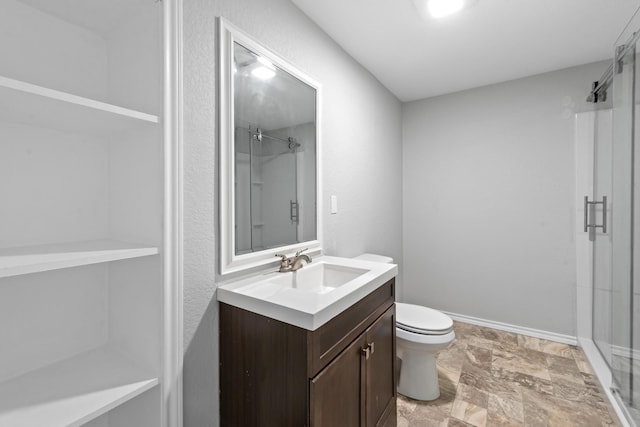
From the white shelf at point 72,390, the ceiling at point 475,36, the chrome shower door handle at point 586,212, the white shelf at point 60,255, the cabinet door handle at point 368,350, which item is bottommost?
the cabinet door handle at point 368,350

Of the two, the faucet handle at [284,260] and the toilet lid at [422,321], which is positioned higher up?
the faucet handle at [284,260]

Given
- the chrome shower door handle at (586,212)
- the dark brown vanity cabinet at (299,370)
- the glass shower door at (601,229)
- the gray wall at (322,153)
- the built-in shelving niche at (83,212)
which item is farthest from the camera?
the chrome shower door handle at (586,212)

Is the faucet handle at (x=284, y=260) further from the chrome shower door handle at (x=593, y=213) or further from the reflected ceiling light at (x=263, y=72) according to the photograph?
the chrome shower door handle at (x=593, y=213)

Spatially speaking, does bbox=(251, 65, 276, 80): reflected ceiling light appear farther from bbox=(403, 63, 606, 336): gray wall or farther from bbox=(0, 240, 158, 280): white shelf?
bbox=(403, 63, 606, 336): gray wall

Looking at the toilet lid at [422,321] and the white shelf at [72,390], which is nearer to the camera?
the white shelf at [72,390]

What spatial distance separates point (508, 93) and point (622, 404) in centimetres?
245

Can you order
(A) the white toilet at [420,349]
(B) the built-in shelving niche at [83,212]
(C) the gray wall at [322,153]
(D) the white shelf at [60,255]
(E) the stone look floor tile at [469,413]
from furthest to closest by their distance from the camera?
1. (A) the white toilet at [420,349]
2. (E) the stone look floor tile at [469,413]
3. (C) the gray wall at [322,153]
4. (B) the built-in shelving niche at [83,212]
5. (D) the white shelf at [60,255]

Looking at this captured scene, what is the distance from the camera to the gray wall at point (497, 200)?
8.27 ft

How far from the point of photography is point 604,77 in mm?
2129

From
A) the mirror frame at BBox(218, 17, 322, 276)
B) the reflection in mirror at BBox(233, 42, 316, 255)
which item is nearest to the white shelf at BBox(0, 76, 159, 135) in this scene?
the mirror frame at BBox(218, 17, 322, 276)

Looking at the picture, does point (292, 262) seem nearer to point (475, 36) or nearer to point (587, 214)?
point (475, 36)

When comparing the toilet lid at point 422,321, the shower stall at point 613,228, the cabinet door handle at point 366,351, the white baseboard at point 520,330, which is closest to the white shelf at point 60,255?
the cabinet door handle at point 366,351

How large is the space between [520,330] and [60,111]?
3.44 m

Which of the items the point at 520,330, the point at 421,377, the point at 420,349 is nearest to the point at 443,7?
the point at 420,349
